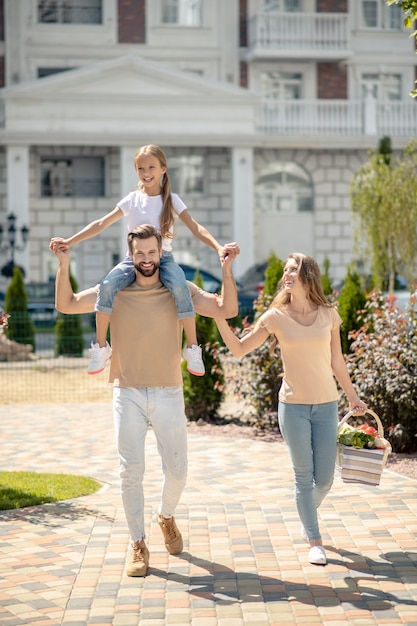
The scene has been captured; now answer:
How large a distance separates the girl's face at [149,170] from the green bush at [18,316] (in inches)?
603

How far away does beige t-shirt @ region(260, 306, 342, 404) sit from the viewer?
6.27 metres

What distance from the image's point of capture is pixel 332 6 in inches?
1567

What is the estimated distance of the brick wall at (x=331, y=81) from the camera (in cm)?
3984

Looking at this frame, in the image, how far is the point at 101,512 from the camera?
7875 millimetres

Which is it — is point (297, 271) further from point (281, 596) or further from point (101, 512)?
point (101, 512)

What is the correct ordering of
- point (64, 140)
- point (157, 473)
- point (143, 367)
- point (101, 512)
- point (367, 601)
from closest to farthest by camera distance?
point (367, 601) < point (143, 367) < point (101, 512) < point (157, 473) < point (64, 140)

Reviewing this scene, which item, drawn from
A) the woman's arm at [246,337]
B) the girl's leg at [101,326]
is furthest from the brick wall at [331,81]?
the girl's leg at [101,326]

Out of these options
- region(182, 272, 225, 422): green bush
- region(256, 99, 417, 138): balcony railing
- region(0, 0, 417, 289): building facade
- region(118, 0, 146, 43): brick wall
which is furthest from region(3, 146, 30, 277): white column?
region(182, 272, 225, 422): green bush

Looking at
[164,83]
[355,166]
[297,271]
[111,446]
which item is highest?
[164,83]

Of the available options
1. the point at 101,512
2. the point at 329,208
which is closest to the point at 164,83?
the point at 329,208

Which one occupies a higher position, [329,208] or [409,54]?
[409,54]

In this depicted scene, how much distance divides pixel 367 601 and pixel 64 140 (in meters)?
31.1

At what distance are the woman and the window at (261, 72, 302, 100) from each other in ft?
111

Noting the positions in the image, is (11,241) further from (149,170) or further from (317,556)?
(317,556)
